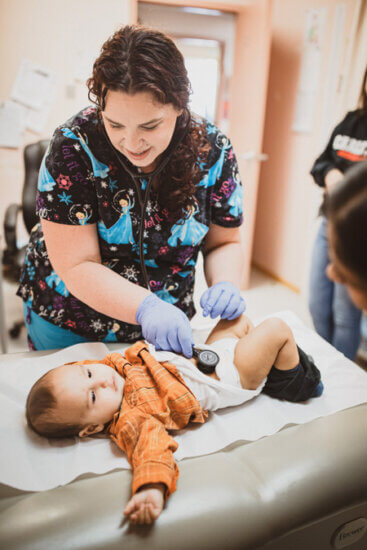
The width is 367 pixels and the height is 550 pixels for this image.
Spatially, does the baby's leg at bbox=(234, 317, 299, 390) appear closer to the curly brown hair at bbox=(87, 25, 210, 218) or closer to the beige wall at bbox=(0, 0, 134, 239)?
the curly brown hair at bbox=(87, 25, 210, 218)

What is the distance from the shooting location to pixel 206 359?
1.07 metres

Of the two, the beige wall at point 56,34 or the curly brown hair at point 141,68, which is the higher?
the beige wall at point 56,34

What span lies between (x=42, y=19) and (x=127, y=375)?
105 inches

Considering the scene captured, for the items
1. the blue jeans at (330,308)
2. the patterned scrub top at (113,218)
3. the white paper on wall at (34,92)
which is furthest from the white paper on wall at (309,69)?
the patterned scrub top at (113,218)

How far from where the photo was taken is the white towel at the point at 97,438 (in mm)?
841

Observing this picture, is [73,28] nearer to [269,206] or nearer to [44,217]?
[269,206]

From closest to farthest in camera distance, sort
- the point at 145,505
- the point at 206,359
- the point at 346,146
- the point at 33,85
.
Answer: the point at 145,505 < the point at 206,359 < the point at 346,146 < the point at 33,85

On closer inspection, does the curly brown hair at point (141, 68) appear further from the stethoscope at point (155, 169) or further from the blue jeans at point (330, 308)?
the blue jeans at point (330, 308)

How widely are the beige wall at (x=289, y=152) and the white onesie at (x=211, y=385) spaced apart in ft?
6.84

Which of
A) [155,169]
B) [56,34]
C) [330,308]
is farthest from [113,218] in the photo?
[56,34]

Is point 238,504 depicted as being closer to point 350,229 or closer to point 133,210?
point 350,229

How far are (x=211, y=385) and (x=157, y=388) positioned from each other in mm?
145

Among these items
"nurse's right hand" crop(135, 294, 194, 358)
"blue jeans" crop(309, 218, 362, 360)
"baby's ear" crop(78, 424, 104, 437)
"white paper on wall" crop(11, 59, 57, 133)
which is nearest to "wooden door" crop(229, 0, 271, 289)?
"blue jeans" crop(309, 218, 362, 360)

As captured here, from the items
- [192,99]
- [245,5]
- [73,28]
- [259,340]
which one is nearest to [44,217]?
[192,99]
